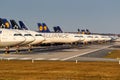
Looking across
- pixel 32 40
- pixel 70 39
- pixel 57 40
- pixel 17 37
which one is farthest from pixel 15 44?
pixel 70 39

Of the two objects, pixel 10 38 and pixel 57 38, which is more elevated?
pixel 10 38

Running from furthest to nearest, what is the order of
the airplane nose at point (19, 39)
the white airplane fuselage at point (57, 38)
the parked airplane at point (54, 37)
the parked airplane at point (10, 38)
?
the parked airplane at point (54, 37) → the white airplane fuselage at point (57, 38) → the airplane nose at point (19, 39) → the parked airplane at point (10, 38)

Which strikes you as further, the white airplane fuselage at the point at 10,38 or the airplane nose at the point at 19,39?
the airplane nose at the point at 19,39

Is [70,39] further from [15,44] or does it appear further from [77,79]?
[77,79]

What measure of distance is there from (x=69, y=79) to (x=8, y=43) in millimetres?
43474

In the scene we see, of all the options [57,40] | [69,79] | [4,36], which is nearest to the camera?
[69,79]

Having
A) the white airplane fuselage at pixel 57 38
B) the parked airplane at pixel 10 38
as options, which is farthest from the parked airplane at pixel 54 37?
the parked airplane at pixel 10 38

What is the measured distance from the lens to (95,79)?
25.1m

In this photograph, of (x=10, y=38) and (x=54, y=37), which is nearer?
(x=10, y=38)

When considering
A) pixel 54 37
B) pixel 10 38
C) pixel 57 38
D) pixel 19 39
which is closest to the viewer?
pixel 10 38

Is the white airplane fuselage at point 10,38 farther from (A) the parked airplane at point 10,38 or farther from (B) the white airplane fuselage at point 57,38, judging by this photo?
(B) the white airplane fuselage at point 57,38

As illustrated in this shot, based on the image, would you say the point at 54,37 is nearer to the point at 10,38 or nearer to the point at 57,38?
the point at 57,38

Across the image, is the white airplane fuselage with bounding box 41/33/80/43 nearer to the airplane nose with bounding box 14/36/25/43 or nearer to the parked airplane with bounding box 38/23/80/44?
the parked airplane with bounding box 38/23/80/44

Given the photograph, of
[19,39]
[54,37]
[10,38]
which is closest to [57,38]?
[54,37]
